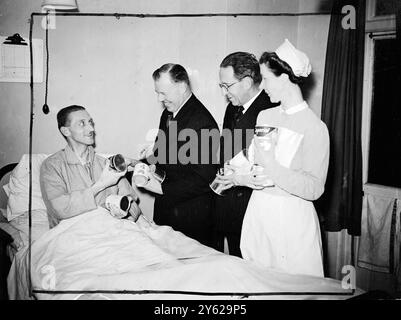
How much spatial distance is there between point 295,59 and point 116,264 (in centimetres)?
106

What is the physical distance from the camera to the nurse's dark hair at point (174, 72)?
6.26 ft

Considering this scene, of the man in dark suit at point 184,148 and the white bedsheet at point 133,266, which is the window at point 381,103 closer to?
the white bedsheet at point 133,266

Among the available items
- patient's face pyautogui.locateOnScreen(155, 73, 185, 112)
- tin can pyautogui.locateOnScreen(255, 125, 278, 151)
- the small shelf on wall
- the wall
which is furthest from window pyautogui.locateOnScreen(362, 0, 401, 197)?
the small shelf on wall

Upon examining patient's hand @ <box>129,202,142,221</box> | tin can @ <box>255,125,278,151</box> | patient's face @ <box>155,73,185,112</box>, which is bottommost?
patient's hand @ <box>129,202,142,221</box>

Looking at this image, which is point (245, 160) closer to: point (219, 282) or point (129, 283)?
point (219, 282)

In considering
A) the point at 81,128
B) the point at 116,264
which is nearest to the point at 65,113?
the point at 81,128

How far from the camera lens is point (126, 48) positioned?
1905 mm

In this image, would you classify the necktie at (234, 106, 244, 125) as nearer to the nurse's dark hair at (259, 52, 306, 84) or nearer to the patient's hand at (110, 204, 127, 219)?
the nurse's dark hair at (259, 52, 306, 84)

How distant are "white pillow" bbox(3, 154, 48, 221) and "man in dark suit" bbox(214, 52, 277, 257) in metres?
0.75

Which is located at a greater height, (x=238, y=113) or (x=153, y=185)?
(x=238, y=113)

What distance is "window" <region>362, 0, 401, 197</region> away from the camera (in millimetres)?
2008

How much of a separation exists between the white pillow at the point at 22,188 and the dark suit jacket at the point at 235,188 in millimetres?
738

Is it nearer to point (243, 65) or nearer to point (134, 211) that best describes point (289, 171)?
point (243, 65)
